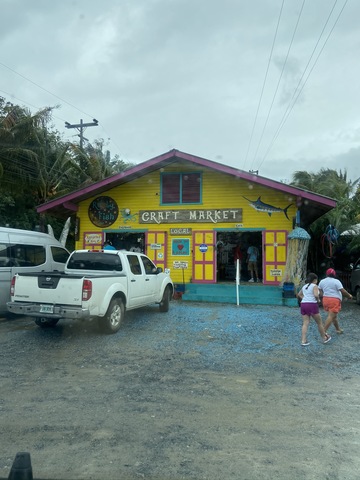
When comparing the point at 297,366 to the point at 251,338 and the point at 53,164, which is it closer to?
the point at 251,338

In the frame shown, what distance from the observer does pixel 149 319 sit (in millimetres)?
10523

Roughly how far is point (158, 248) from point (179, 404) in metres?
11.3

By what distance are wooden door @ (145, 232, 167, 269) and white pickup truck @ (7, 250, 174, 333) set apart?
5744 mm

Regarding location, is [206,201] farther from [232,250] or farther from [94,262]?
[94,262]

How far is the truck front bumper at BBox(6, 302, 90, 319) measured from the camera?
774 centimetres

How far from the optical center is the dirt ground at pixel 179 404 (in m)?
3.55

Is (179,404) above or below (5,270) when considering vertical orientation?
below

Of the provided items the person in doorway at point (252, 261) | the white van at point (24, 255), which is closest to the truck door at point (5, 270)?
the white van at point (24, 255)

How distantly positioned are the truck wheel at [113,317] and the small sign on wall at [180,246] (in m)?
7.02

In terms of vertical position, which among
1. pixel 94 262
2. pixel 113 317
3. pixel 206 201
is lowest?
pixel 113 317

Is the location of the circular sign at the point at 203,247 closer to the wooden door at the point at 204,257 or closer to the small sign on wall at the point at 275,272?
the wooden door at the point at 204,257

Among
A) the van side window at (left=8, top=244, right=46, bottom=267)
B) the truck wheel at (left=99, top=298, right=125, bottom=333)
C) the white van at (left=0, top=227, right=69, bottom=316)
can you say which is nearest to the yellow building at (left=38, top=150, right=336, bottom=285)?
the white van at (left=0, top=227, right=69, bottom=316)

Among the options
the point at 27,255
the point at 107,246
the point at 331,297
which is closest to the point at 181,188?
the point at 107,246

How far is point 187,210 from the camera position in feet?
52.0
